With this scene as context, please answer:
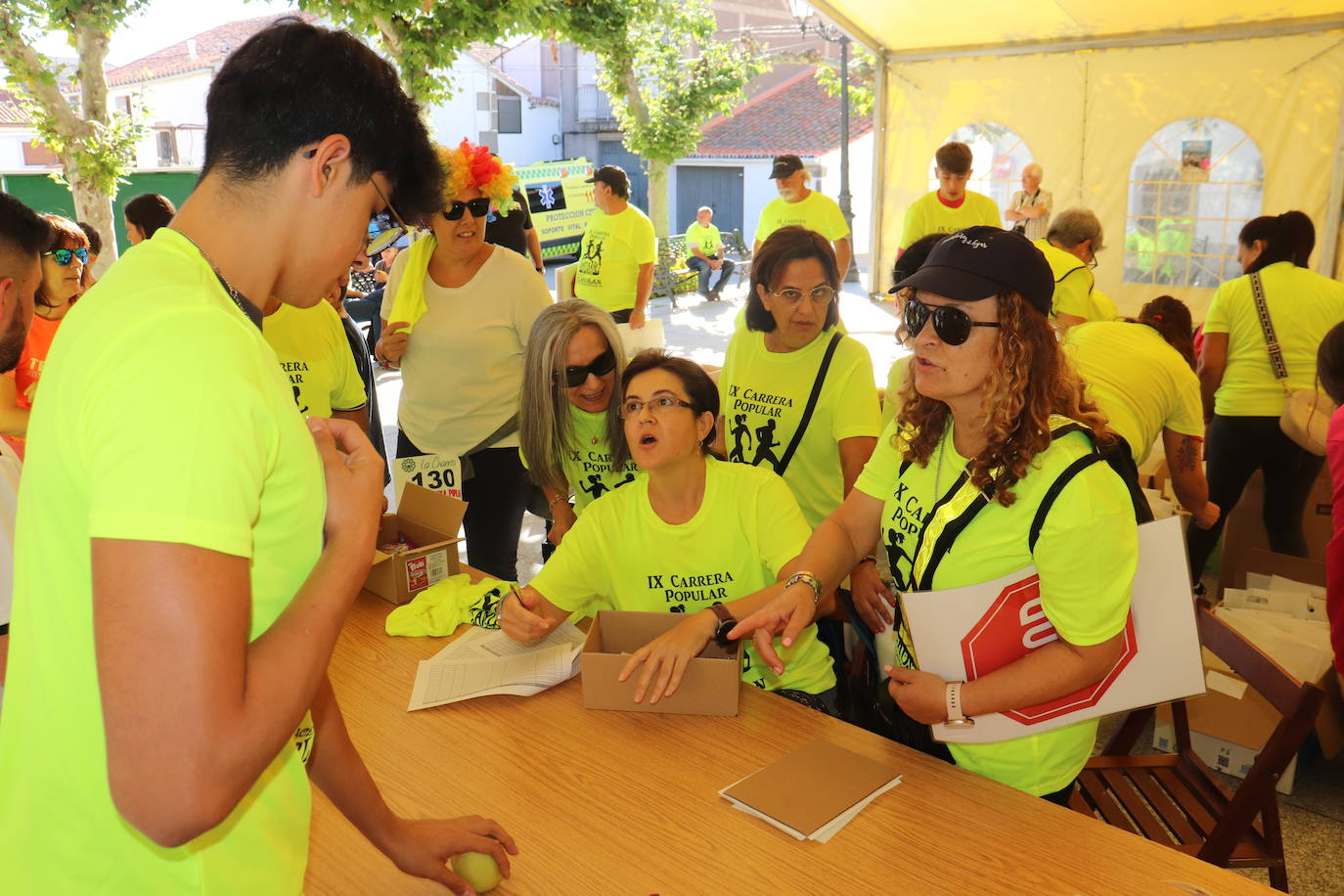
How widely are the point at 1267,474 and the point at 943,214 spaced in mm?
2867

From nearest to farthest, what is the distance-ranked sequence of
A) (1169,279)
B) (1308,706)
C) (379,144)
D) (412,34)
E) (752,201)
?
(379,144), (1308,706), (412,34), (1169,279), (752,201)

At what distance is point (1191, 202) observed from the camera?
8508 millimetres

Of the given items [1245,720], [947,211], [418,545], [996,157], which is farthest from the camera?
[996,157]

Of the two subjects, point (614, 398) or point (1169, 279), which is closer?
point (614, 398)

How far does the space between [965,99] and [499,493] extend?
786 centimetres

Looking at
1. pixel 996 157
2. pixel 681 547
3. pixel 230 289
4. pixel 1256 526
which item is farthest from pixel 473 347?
pixel 996 157

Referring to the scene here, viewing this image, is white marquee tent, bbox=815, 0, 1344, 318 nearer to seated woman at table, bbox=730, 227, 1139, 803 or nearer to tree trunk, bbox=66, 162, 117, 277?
tree trunk, bbox=66, 162, 117, 277

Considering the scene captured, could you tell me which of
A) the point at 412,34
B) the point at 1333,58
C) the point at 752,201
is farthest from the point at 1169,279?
the point at 752,201

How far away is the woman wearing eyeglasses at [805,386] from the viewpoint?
9.42ft

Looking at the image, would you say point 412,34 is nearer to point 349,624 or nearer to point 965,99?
point 349,624

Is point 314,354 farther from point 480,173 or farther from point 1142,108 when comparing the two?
point 1142,108

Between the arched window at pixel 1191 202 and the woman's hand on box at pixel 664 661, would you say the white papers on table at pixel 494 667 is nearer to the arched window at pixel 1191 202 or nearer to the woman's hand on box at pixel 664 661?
the woman's hand on box at pixel 664 661

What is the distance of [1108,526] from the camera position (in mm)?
1619

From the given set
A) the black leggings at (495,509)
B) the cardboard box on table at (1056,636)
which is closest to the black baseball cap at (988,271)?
the cardboard box on table at (1056,636)
